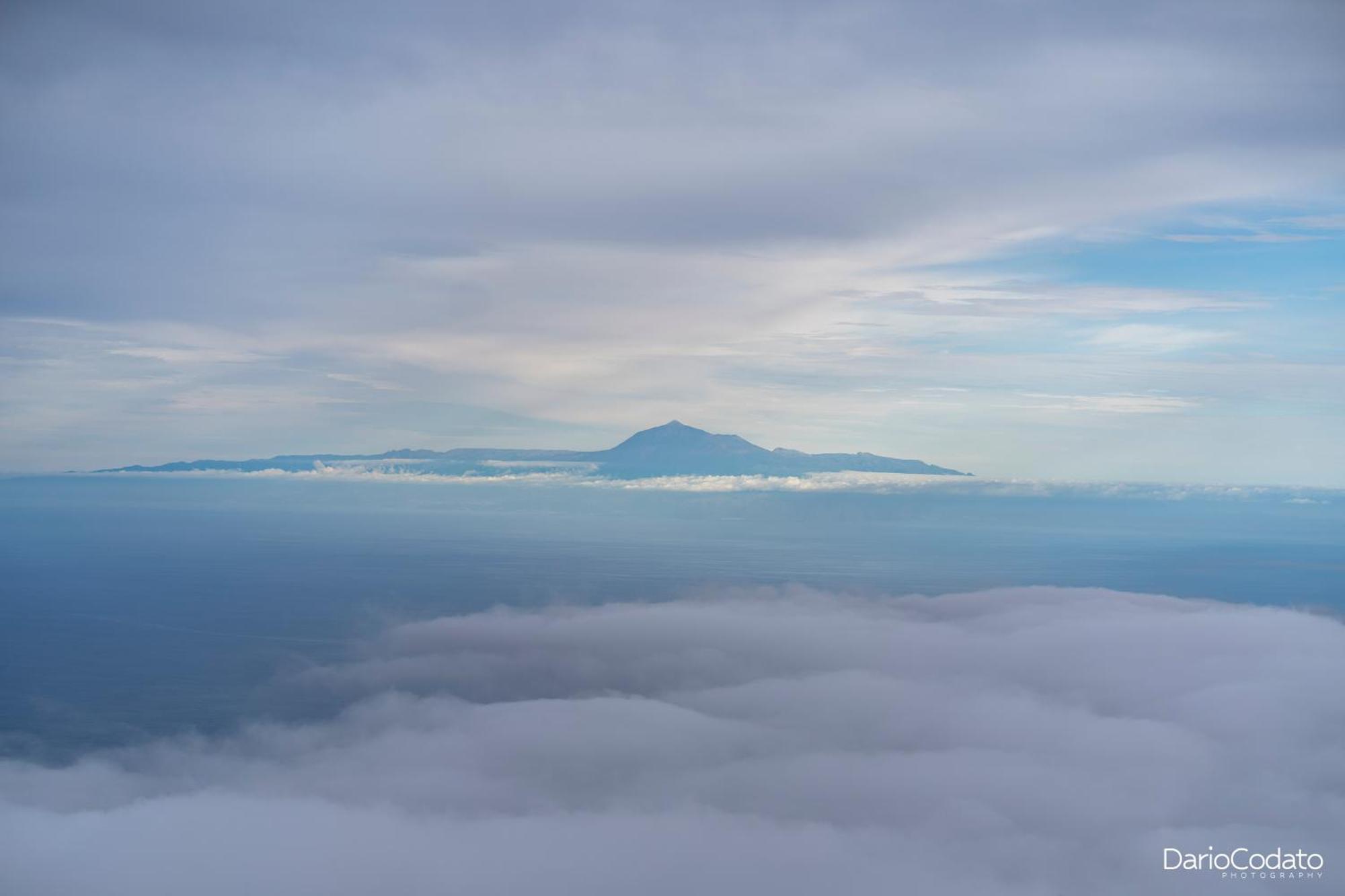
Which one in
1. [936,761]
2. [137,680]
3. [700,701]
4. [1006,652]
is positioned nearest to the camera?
[936,761]

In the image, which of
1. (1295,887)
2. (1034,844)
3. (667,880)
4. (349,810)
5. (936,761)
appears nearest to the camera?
(1295,887)

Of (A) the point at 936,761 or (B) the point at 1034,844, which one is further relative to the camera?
(A) the point at 936,761

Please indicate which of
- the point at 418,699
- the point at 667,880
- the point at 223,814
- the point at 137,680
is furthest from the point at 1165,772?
the point at 137,680

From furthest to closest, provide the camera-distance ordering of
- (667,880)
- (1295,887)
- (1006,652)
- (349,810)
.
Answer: (1006,652)
(349,810)
(667,880)
(1295,887)

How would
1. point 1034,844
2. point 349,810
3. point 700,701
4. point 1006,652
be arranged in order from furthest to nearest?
point 1006,652 → point 700,701 → point 349,810 → point 1034,844

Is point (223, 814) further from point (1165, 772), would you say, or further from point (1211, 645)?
point (1211, 645)

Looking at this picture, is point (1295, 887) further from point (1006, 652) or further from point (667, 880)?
point (1006, 652)

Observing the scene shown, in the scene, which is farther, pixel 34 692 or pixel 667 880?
pixel 34 692

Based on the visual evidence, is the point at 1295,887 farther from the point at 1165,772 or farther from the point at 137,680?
the point at 137,680

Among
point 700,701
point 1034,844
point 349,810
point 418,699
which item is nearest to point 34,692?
point 418,699
